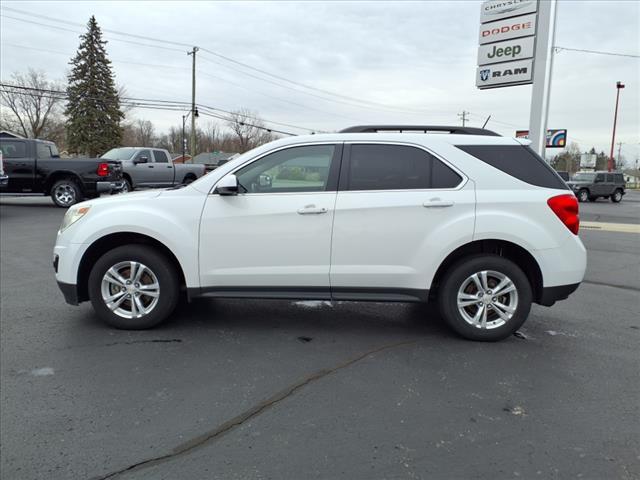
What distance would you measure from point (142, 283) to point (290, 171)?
1.69 meters

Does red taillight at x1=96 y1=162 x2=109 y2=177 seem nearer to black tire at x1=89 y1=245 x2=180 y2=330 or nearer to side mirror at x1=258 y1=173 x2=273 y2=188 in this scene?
black tire at x1=89 y1=245 x2=180 y2=330

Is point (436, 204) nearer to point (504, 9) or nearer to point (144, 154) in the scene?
point (504, 9)

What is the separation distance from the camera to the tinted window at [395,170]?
13.5 ft

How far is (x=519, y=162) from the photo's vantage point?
414 centimetres

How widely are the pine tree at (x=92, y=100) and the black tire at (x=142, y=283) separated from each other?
2115 inches

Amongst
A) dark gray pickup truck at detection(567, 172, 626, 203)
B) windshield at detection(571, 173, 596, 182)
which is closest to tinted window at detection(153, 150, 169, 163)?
dark gray pickup truck at detection(567, 172, 626, 203)

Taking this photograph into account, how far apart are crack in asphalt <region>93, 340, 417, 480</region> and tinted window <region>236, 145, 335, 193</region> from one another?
1.57 m

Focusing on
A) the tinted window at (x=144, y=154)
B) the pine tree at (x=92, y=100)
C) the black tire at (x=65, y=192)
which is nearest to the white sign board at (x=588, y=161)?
the pine tree at (x=92, y=100)

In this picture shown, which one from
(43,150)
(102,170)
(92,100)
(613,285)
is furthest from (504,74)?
(92,100)

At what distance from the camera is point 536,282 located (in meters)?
4.18

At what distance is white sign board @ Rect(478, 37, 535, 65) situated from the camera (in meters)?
13.4

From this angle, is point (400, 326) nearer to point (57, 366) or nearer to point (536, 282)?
point (536, 282)

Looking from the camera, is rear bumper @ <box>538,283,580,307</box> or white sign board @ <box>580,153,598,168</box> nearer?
rear bumper @ <box>538,283,580,307</box>

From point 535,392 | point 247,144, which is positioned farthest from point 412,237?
point 247,144
